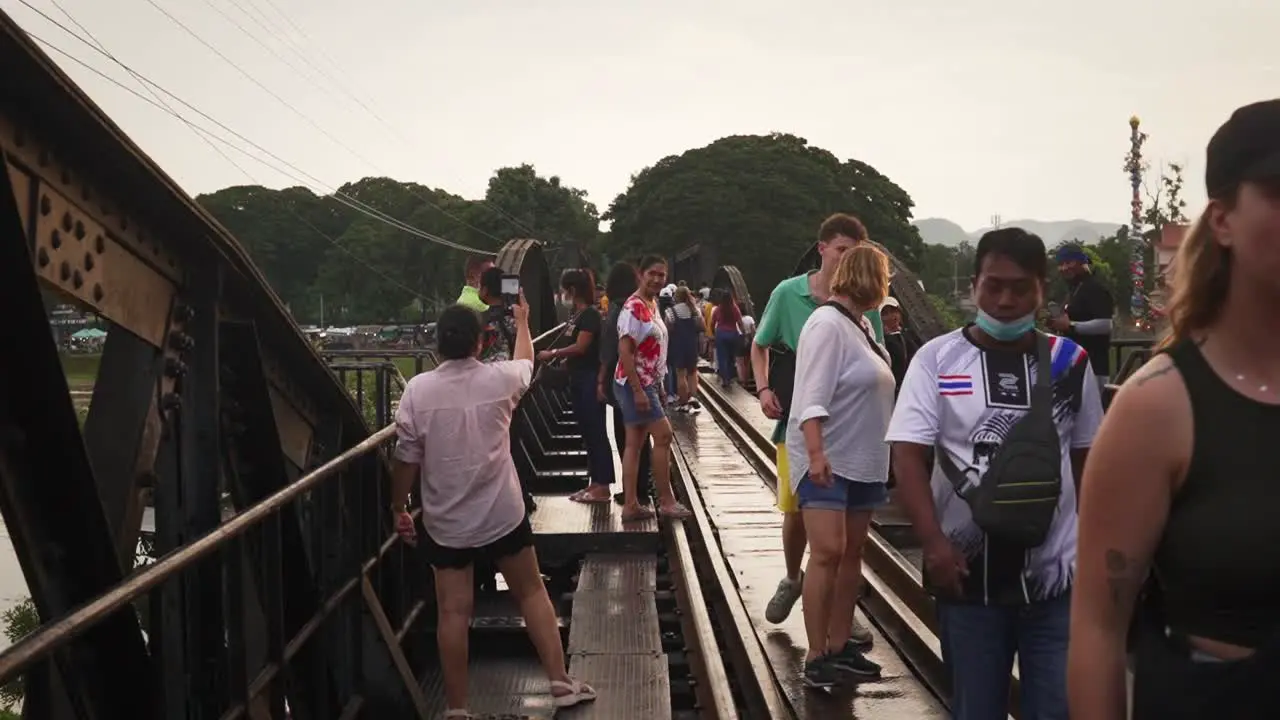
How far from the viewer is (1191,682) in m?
1.75

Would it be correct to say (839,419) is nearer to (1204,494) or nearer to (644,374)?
(1204,494)

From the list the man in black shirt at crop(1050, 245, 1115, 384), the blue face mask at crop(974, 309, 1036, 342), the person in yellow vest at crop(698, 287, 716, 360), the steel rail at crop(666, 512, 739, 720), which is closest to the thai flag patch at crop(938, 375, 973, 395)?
the blue face mask at crop(974, 309, 1036, 342)

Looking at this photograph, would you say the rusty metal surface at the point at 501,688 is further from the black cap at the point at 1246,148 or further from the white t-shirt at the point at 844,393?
the black cap at the point at 1246,148

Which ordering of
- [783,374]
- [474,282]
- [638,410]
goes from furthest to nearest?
[474,282], [638,410], [783,374]

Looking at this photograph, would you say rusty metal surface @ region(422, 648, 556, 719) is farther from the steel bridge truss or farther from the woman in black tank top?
the woman in black tank top

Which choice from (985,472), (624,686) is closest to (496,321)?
(624,686)

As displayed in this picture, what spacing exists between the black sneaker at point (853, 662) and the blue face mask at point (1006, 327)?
2057mm

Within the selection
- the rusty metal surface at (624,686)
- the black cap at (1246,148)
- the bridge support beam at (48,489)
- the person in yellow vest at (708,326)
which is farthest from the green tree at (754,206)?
the black cap at (1246,148)

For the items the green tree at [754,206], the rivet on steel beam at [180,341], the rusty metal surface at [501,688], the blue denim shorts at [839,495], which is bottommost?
the rusty metal surface at [501,688]

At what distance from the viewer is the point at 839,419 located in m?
4.72

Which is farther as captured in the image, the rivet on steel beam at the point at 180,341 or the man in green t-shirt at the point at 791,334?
the man in green t-shirt at the point at 791,334

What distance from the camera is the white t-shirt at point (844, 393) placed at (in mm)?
4668

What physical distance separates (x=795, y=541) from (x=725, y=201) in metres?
64.6

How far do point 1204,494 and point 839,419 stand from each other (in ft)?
9.84
